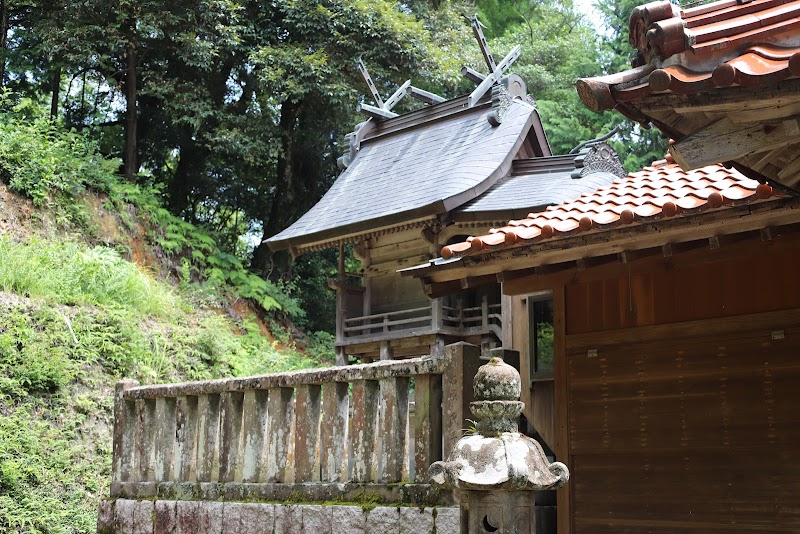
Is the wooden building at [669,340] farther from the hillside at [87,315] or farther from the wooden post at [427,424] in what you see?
the hillside at [87,315]

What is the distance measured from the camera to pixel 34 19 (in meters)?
23.8

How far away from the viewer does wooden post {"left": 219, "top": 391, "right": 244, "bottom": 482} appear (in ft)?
25.7

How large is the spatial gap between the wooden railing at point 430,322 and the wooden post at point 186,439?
911cm

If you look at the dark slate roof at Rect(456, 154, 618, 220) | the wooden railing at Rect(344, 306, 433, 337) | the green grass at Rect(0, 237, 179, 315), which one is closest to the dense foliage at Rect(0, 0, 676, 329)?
the green grass at Rect(0, 237, 179, 315)

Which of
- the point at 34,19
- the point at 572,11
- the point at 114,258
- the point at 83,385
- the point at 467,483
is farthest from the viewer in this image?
the point at 572,11

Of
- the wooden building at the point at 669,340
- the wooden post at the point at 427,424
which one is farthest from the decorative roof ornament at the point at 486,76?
the wooden post at the point at 427,424

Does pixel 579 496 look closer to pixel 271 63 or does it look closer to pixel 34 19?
pixel 271 63

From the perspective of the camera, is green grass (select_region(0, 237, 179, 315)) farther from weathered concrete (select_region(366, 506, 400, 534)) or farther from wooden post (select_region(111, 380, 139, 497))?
weathered concrete (select_region(366, 506, 400, 534))

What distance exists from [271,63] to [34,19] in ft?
21.8

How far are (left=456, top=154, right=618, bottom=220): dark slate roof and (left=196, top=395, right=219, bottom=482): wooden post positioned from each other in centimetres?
839

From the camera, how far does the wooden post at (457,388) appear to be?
239 inches

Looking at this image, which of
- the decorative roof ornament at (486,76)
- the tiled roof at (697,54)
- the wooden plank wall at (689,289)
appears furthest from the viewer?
the decorative roof ornament at (486,76)

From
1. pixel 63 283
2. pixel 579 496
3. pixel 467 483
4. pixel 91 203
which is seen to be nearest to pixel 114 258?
pixel 63 283

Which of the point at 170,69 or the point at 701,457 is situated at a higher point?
the point at 170,69
